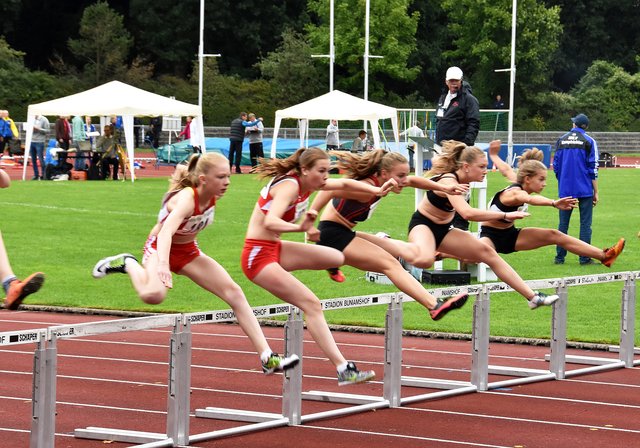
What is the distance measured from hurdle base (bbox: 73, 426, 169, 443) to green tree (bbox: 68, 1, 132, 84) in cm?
4671

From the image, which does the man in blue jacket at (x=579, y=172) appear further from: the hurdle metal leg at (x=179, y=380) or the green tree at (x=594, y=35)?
the green tree at (x=594, y=35)

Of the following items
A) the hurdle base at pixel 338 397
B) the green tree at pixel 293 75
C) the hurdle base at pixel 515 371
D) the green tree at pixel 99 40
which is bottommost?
the hurdle base at pixel 515 371

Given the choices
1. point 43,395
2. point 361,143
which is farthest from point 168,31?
point 43,395

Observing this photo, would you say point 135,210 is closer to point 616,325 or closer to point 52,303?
point 52,303

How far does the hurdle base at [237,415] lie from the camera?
9891 millimetres

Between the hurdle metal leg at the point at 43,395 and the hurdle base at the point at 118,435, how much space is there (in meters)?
1.11

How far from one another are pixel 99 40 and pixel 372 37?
11484mm

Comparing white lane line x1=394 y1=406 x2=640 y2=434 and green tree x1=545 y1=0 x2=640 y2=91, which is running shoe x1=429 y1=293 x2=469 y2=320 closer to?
white lane line x1=394 y1=406 x2=640 y2=434

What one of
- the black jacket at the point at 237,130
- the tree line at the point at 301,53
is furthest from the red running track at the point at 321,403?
the tree line at the point at 301,53

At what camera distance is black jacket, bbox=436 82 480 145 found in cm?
1554

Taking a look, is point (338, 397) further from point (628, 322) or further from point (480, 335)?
point (628, 322)

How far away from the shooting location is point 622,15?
228ft

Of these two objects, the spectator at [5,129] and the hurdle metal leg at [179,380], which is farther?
the spectator at [5,129]

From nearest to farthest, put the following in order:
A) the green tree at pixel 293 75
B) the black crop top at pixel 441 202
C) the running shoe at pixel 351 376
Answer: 1. the running shoe at pixel 351 376
2. the black crop top at pixel 441 202
3. the green tree at pixel 293 75
